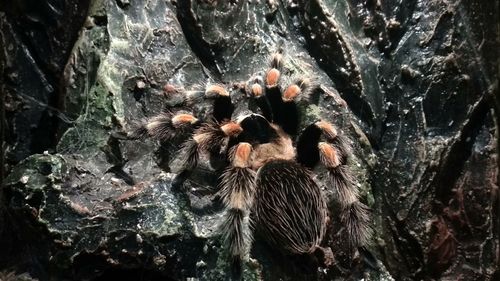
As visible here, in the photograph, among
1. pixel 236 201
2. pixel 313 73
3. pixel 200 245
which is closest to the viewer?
pixel 200 245

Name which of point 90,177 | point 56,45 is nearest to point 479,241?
point 90,177

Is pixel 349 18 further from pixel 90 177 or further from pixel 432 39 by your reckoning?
pixel 90 177

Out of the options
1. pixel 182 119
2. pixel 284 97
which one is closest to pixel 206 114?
pixel 182 119

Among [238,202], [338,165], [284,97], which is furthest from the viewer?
[284,97]

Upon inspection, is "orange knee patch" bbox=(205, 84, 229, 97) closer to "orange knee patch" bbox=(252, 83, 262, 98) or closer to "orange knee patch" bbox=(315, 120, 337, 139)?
"orange knee patch" bbox=(252, 83, 262, 98)

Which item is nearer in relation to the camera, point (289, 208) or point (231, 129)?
point (289, 208)

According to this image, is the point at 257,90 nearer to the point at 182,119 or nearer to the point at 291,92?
the point at 291,92

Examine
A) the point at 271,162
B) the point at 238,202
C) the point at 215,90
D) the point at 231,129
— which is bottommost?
the point at 238,202
